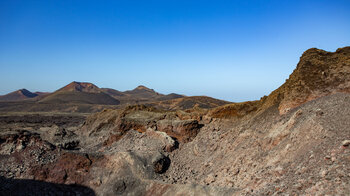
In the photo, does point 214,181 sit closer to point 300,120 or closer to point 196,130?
point 300,120

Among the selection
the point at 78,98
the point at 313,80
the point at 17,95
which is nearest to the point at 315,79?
the point at 313,80

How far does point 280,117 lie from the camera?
40.5 ft

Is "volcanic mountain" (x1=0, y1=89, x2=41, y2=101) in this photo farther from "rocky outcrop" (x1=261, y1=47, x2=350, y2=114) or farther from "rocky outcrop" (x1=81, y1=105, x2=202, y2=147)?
"rocky outcrop" (x1=261, y1=47, x2=350, y2=114)

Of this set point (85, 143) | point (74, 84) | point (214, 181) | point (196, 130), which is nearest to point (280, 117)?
point (214, 181)

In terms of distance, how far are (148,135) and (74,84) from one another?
115 meters

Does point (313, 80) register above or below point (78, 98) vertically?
below

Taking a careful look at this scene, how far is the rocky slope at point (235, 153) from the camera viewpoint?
7.35m

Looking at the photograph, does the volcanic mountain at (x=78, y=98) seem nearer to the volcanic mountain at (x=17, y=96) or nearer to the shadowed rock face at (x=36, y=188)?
the volcanic mountain at (x=17, y=96)

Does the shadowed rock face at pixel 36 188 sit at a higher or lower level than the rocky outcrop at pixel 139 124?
lower

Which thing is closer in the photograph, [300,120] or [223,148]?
[300,120]

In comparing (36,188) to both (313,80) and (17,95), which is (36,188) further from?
(17,95)

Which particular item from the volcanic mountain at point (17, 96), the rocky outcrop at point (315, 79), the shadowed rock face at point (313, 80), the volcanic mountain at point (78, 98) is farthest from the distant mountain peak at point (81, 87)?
the rocky outcrop at point (315, 79)

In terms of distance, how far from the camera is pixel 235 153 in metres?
11.4

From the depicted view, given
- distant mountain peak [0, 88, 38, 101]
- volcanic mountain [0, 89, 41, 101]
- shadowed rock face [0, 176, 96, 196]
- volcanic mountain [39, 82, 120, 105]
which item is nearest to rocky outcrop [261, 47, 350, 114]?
shadowed rock face [0, 176, 96, 196]
